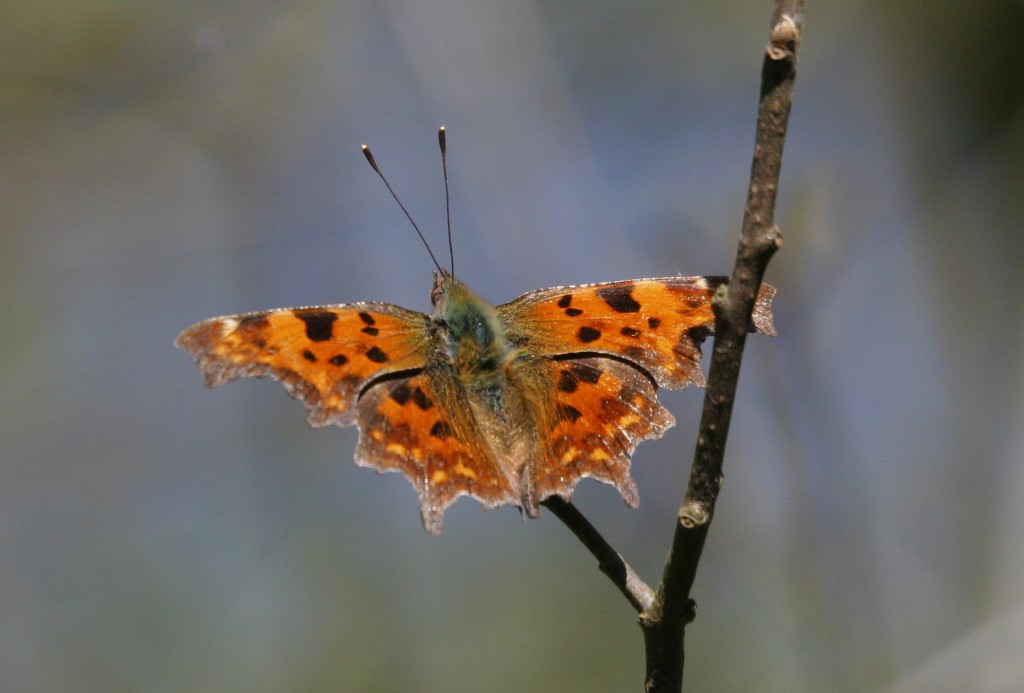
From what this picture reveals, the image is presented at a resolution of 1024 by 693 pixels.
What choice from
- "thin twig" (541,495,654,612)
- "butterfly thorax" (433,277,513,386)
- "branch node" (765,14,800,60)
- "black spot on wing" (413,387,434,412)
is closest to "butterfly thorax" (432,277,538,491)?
"butterfly thorax" (433,277,513,386)

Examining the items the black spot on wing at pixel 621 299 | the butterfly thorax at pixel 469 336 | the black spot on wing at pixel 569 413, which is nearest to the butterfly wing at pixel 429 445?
the butterfly thorax at pixel 469 336

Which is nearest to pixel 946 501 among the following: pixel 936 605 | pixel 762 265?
pixel 936 605

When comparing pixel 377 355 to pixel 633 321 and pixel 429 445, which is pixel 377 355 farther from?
pixel 633 321

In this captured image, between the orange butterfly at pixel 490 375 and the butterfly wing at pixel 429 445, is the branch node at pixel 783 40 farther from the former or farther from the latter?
the butterfly wing at pixel 429 445

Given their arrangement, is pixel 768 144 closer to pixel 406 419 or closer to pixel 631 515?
pixel 406 419

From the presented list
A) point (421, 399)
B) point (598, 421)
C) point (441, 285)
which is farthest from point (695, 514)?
point (441, 285)

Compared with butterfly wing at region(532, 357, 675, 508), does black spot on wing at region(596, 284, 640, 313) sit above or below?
above

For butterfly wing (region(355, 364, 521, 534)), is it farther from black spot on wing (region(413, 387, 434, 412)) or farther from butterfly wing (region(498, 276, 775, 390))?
butterfly wing (region(498, 276, 775, 390))
